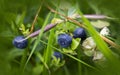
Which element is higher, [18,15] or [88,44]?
[18,15]

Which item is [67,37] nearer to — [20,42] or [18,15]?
[20,42]

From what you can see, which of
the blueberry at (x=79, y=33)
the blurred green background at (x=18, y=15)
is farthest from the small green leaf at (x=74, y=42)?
the blurred green background at (x=18, y=15)

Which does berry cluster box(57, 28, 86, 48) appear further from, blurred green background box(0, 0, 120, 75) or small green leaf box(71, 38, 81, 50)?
blurred green background box(0, 0, 120, 75)

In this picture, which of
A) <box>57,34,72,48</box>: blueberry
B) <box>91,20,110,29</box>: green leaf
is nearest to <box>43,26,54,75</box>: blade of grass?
<box>57,34,72,48</box>: blueberry

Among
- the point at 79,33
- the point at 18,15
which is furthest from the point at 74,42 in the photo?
the point at 18,15

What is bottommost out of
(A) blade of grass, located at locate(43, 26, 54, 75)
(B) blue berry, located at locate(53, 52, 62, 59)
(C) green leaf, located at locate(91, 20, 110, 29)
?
(B) blue berry, located at locate(53, 52, 62, 59)

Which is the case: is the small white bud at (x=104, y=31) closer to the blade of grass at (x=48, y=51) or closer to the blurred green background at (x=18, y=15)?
the blurred green background at (x=18, y=15)
